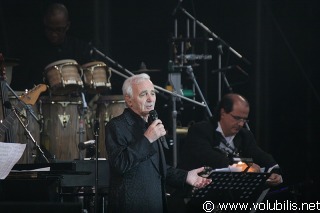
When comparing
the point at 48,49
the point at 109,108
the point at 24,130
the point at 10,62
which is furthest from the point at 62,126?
the point at 10,62

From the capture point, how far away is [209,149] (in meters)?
7.43

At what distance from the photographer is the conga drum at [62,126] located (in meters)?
9.47

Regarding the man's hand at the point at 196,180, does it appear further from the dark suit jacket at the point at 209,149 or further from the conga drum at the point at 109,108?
the conga drum at the point at 109,108

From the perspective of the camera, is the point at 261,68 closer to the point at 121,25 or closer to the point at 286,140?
the point at 286,140

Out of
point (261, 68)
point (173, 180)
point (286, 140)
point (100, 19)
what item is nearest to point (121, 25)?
point (100, 19)

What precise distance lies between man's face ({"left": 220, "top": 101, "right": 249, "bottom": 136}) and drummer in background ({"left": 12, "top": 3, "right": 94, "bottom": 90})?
283 cm

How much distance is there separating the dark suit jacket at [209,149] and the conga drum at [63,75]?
87.0 inches

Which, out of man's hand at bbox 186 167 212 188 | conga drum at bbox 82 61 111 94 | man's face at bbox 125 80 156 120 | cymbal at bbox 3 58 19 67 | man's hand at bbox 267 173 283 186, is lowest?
man's hand at bbox 267 173 283 186

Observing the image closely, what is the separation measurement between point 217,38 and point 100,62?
158 centimetres

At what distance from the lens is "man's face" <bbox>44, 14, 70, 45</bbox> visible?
31.9 ft

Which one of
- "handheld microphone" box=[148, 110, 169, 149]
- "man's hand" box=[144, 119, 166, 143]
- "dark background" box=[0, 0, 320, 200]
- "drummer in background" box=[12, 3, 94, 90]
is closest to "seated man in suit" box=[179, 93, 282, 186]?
"handheld microphone" box=[148, 110, 169, 149]

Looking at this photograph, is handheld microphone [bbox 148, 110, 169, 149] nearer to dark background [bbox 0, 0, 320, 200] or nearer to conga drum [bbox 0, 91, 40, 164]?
conga drum [bbox 0, 91, 40, 164]

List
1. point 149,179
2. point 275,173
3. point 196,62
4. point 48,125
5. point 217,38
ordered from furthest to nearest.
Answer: point 196,62 < point 217,38 < point 48,125 < point 275,173 < point 149,179

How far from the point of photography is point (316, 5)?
1011 cm
